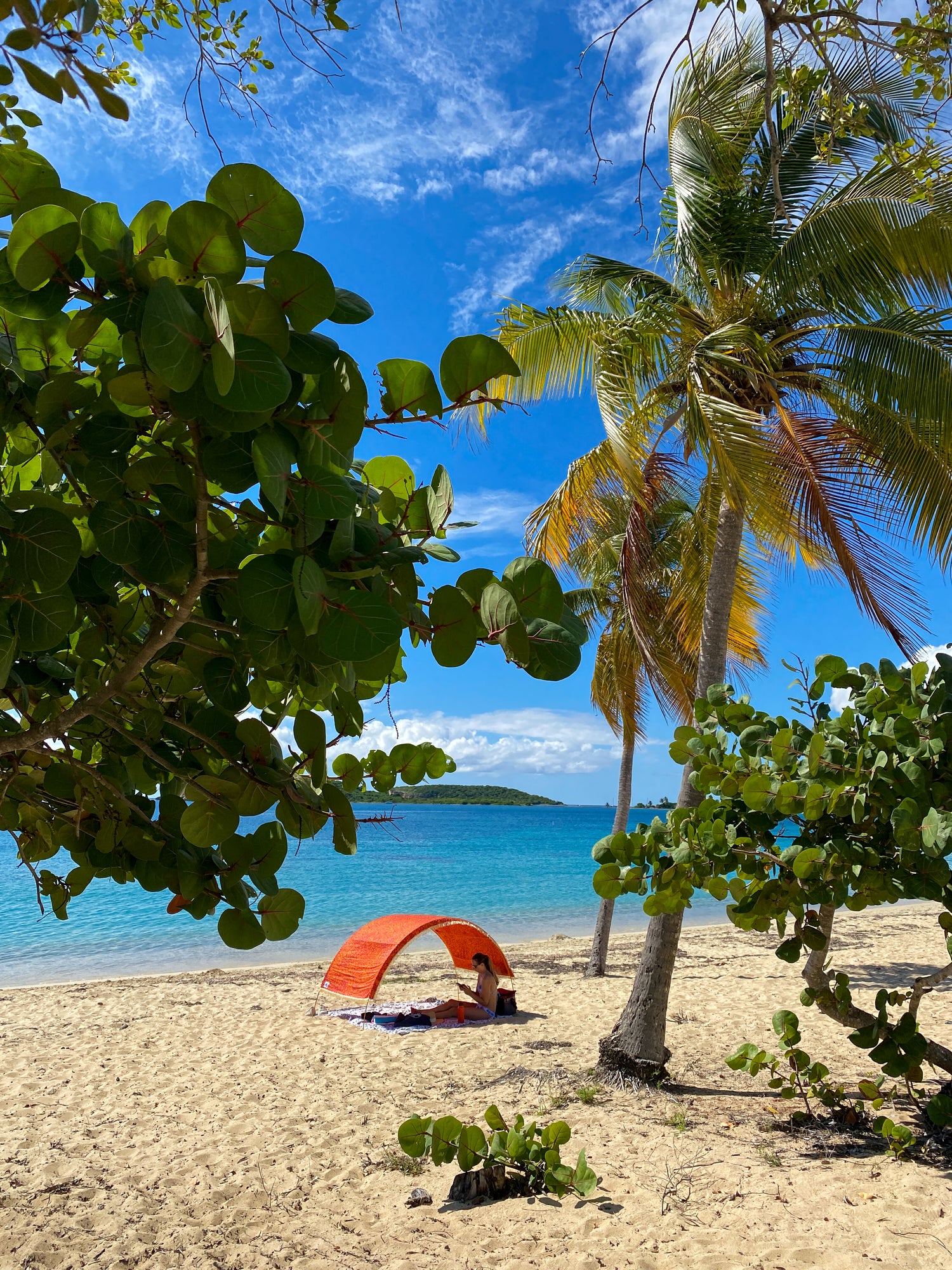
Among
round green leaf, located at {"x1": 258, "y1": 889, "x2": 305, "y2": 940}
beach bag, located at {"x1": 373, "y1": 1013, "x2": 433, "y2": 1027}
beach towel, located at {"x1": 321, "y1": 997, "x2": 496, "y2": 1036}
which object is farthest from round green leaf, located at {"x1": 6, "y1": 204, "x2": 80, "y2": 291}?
beach bag, located at {"x1": 373, "y1": 1013, "x2": 433, "y2": 1027}

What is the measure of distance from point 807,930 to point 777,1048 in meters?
5.41

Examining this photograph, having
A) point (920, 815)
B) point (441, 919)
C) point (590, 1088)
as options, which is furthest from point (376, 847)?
A: point (920, 815)

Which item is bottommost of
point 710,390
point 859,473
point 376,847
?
point 376,847

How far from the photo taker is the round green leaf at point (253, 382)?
0.79 metres

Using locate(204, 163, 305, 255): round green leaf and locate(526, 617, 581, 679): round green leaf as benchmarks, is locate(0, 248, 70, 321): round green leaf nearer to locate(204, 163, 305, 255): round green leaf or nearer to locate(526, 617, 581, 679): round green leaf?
locate(204, 163, 305, 255): round green leaf

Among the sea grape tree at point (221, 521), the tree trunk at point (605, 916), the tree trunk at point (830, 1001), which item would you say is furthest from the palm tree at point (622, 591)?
the sea grape tree at point (221, 521)

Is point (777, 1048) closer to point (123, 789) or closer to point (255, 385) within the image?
point (123, 789)

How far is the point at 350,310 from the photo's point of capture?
99 centimetres

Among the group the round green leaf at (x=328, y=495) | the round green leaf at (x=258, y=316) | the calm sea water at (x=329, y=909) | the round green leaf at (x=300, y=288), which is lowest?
the calm sea water at (x=329, y=909)

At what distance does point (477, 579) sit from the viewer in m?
0.98

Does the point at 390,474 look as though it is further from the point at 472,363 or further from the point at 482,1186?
the point at 482,1186

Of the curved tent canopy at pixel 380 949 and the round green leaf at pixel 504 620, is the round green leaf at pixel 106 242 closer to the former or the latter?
the round green leaf at pixel 504 620

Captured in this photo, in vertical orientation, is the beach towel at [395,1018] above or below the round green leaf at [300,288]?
below

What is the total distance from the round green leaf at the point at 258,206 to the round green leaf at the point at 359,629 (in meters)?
0.36
